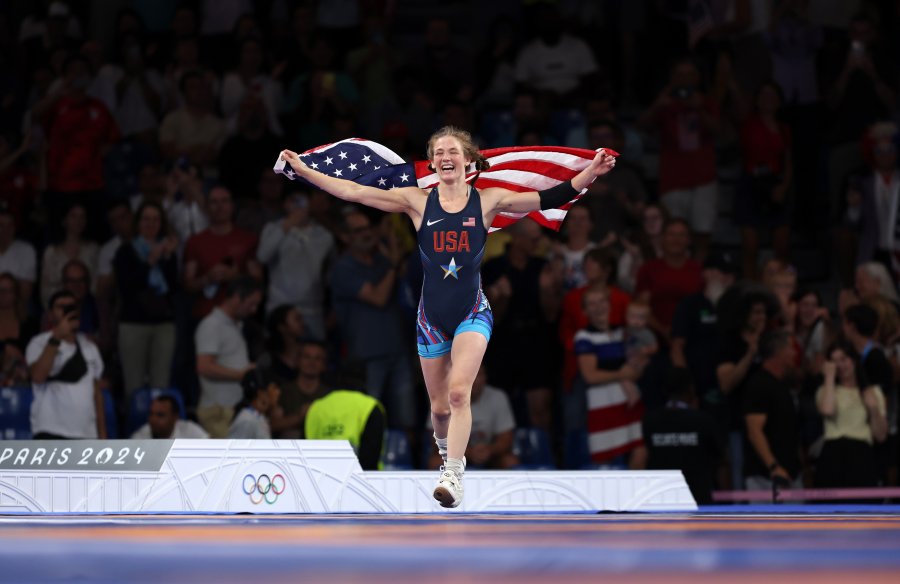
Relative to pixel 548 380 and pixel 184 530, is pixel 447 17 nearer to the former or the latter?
pixel 548 380

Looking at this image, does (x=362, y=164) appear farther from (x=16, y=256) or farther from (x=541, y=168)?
(x=16, y=256)

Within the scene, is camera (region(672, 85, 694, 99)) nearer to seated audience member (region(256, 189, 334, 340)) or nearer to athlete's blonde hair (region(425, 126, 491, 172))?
seated audience member (region(256, 189, 334, 340))

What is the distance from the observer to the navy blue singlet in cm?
751

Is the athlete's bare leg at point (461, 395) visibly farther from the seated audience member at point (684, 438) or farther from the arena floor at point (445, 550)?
the seated audience member at point (684, 438)

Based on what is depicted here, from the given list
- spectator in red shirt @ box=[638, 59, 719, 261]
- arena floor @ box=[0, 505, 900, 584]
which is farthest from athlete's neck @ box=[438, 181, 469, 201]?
spectator in red shirt @ box=[638, 59, 719, 261]

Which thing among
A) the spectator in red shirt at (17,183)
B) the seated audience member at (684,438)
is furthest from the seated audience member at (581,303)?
the spectator in red shirt at (17,183)

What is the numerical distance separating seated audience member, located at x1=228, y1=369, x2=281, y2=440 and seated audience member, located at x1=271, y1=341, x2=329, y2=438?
0.30 ft

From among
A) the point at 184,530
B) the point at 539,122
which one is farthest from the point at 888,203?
the point at 184,530

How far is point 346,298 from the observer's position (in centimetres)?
1147

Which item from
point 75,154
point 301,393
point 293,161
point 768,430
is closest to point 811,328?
point 768,430

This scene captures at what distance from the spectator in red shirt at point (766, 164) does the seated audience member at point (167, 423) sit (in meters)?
5.85

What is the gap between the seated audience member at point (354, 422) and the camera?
910cm

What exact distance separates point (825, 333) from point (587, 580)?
27.4 feet

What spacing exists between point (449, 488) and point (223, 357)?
4618 mm
